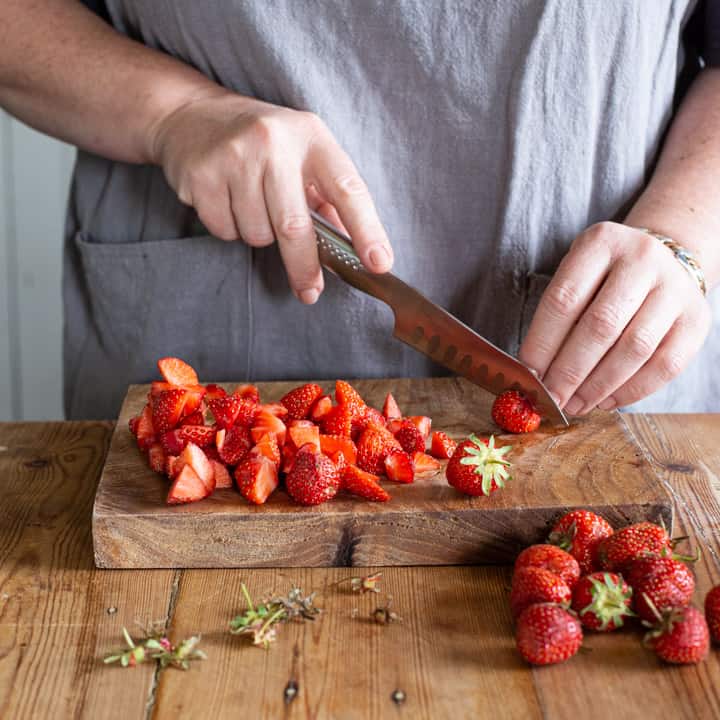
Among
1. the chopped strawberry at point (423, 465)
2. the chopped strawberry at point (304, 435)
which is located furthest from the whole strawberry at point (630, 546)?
the chopped strawberry at point (304, 435)

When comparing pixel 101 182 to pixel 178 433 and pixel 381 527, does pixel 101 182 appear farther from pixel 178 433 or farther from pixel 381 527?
pixel 381 527

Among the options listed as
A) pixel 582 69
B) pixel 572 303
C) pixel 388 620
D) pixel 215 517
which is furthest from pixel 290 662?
pixel 582 69

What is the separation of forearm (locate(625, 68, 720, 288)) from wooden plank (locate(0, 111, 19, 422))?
72.8 inches

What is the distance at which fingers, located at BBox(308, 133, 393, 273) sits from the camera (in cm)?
132

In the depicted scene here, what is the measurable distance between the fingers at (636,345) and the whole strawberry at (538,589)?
1.31ft

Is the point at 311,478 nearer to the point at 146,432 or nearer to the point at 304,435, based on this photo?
the point at 304,435

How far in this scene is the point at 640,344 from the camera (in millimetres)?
1313

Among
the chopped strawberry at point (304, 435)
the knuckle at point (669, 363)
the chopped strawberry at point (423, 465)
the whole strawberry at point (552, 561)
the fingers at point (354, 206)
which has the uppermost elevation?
the fingers at point (354, 206)

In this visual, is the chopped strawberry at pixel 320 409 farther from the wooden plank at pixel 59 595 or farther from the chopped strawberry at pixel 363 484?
the wooden plank at pixel 59 595

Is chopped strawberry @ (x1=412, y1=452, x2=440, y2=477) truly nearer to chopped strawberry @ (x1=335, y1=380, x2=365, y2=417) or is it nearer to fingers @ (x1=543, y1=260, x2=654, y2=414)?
chopped strawberry @ (x1=335, y1=380, x2=365, y2=417)

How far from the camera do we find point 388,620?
1.04 meters

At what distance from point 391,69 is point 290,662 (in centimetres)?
82

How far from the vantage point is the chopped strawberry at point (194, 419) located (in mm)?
1272

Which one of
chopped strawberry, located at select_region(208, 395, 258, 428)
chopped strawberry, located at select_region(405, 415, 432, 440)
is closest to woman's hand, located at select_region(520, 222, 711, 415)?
chopped strawberry, located at select_region(405, 415, 432, 440)
